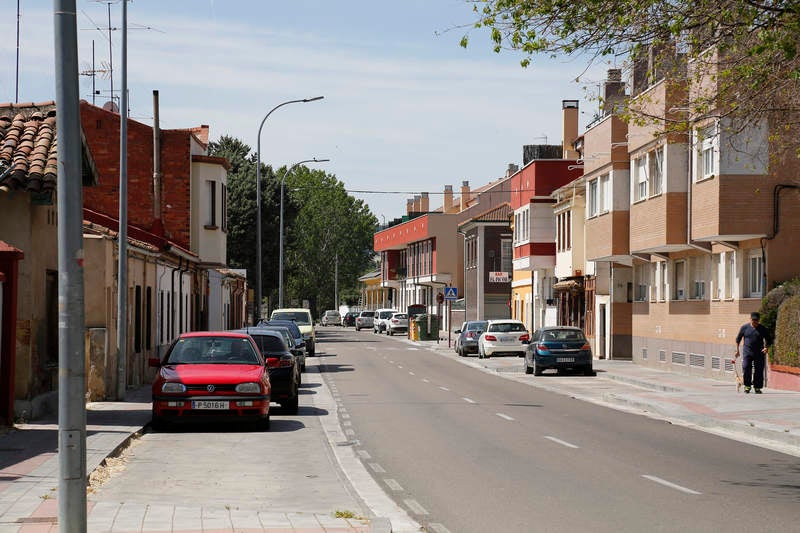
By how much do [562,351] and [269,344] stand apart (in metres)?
15.2

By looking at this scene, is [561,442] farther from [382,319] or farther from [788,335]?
[382,319]

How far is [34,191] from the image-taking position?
696 inches

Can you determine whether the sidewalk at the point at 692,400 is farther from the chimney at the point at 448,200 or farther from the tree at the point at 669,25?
the chimney at the point at 448,200

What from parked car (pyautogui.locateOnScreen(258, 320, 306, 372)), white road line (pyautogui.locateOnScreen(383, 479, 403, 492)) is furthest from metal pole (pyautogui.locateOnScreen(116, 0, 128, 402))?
parked car (pyautogui.locateOnScreen(258, 320, 306, 372))

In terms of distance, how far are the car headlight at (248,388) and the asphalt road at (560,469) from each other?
163 centimetres

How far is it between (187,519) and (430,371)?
31.2m

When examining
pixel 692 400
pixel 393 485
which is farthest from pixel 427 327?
pixel 393 485

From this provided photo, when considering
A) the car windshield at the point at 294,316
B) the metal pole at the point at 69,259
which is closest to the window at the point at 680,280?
the car windshield at the point at 294,316

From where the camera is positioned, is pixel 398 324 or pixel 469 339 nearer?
pixel 469 339

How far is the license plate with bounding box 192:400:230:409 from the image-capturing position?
731 inches

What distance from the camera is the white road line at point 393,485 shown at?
41.2ft

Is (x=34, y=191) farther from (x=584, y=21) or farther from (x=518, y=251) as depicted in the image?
(x=518, y=251)

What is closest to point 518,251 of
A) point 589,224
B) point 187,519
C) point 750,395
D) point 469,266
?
point 589,224

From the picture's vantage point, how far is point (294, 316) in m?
52.8
